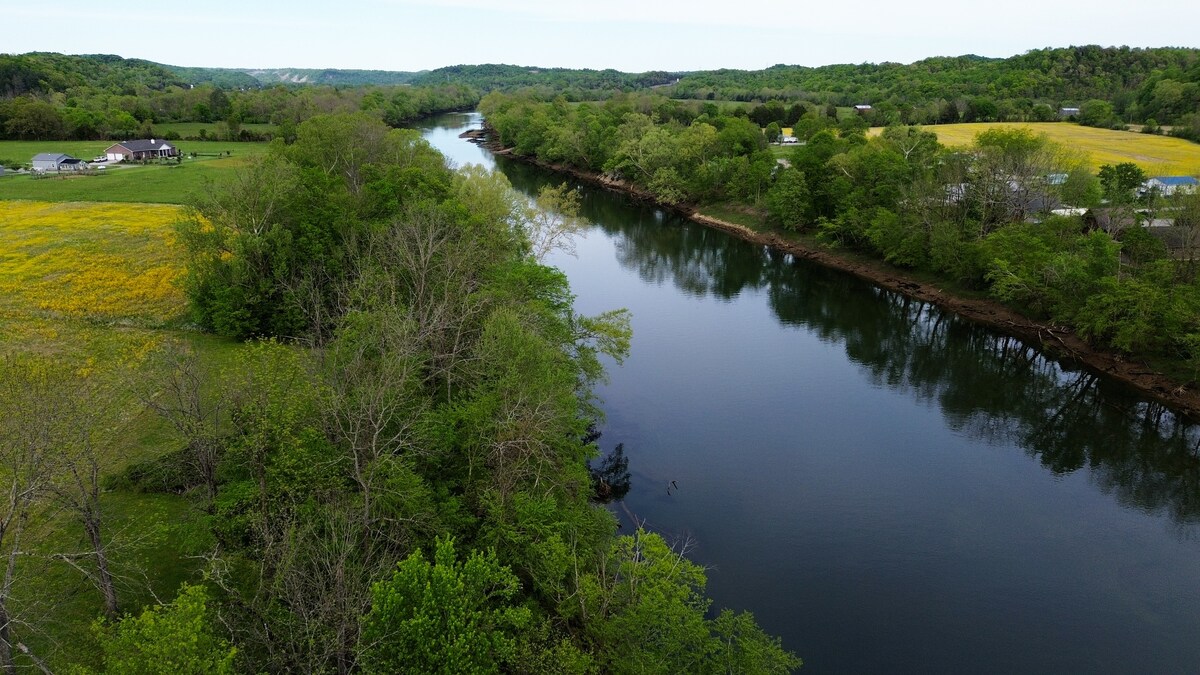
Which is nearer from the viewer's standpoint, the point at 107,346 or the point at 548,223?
the point at 107,346

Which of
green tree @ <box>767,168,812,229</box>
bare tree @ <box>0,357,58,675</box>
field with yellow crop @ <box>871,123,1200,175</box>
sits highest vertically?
field with yellow crop @ <box>871,123,1200,175</box>

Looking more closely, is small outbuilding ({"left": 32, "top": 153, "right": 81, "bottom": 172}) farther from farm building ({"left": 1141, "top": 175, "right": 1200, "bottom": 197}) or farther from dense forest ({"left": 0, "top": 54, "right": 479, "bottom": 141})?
farm building ({"left": 1141, "top": 175, "right": 1200, "bottom": 197})

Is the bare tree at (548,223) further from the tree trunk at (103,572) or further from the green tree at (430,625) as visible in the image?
the green tree at (430,625)

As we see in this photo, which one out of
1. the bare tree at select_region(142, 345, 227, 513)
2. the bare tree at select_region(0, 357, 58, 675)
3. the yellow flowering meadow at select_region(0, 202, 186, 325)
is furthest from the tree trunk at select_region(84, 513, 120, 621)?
the yellow flowering meadow at select_region(0, 202, 186, 325)

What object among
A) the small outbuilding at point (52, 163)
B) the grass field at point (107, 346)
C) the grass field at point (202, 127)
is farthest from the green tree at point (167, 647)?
the grass field at point (202, 127)

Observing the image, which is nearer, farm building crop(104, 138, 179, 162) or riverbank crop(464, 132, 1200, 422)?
riverbank crop(464, 132, 1200, 422)

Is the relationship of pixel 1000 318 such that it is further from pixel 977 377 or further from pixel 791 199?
pixel 791 199

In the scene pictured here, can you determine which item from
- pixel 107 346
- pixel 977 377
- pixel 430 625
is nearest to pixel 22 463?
pixel 430 625
